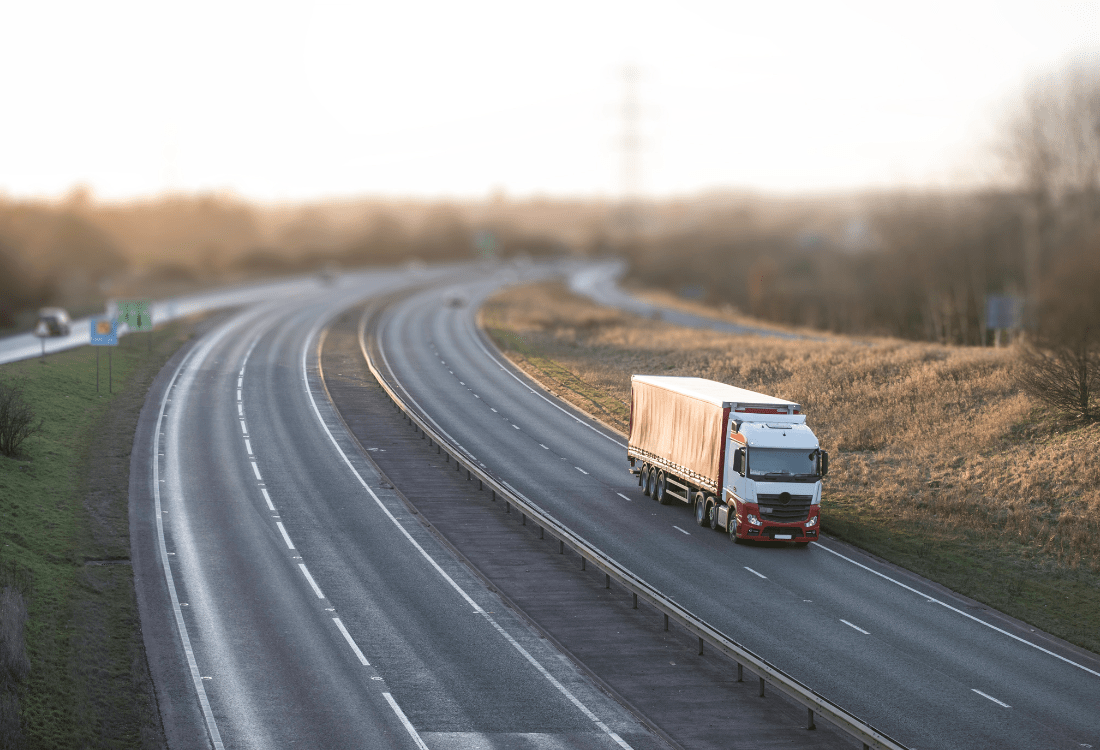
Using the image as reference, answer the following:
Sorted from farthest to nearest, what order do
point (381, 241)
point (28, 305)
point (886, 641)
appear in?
1. point (381, 241)
2. point (28, 305)
3. point (886, 641)

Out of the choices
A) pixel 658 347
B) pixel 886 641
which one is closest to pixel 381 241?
pixel 658 347

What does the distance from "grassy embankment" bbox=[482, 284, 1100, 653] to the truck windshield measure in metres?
3.35

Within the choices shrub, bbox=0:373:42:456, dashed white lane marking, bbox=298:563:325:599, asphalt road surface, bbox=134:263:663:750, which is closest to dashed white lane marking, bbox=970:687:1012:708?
asphalt road surface, bbox=134:263:663:750

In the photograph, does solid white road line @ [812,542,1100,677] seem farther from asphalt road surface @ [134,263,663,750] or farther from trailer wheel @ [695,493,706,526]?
asphalt road surface @ [134,263,663,750]

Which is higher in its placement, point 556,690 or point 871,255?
point 871,255

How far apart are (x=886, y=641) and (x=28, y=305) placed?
300 ft

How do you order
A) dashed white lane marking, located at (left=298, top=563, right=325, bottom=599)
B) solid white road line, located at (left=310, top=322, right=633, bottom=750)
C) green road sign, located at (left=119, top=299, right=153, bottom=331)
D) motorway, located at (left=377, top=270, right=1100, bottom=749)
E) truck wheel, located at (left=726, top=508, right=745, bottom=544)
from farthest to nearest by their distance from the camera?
1. green road sign, located at (left=119, top=299, right=153, bottom=331)
2. truck wheel, located at (left=726, top=508, right=745, bottom=544)
3. dashed white lane marking, located at (left=298, top=563, right=325, bottom=599)
4. motorway, located at (left=377, top=270, right=1100, bottom=749)
5. solid white road line, located at (left=310, top=322, right=633, bottom=750)

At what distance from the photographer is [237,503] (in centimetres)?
3559

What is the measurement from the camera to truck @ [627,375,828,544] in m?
31.2

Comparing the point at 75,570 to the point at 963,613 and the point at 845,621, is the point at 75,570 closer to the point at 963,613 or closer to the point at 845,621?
the point at 845,621

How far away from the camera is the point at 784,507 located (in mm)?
31344

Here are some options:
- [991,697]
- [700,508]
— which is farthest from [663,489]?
[991,697]

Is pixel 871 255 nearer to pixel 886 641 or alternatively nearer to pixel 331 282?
pixel 331 282

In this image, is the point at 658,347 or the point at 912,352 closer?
the point at 912,352
